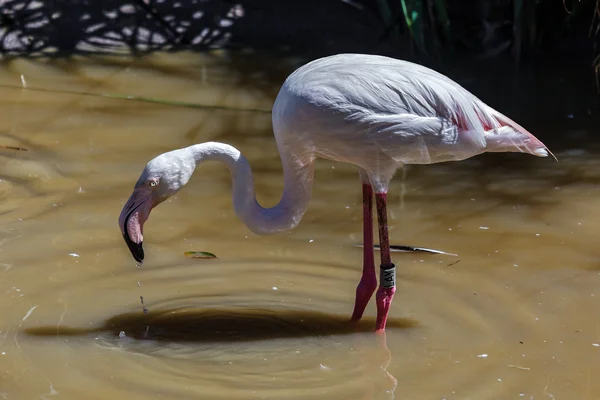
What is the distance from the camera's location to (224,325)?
13.7ft

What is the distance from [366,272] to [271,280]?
1.58 feet

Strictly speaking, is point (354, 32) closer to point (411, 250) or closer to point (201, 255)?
point (411, 250)

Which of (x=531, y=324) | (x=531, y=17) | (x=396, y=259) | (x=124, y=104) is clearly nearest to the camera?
(x=531, y=324)

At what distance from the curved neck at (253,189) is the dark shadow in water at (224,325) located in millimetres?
391

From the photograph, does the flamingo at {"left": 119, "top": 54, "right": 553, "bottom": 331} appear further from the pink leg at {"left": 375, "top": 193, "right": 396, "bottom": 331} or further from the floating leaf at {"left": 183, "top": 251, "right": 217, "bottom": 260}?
the floating leaf at {"left": 183, "top": 251, "right": 217, "bottom": 260}

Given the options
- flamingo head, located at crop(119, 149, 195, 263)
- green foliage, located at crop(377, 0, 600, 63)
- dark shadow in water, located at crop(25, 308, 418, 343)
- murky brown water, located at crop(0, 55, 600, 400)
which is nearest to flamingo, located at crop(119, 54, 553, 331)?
flamingo head, located at crop(119, 149, 195, 263)

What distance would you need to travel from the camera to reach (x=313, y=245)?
4922 millimetres

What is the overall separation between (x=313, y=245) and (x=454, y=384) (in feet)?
4.75

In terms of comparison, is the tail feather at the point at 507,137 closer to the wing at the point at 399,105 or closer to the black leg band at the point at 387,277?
the wing at the point at 399,105

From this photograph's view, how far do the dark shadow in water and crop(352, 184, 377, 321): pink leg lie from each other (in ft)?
0.23

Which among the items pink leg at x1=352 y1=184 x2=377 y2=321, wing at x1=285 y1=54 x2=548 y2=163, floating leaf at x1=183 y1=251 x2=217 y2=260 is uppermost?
wing at x1=285 y1=54 x2=548 y2=163

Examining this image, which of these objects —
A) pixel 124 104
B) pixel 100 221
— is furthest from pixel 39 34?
pixel 100 221

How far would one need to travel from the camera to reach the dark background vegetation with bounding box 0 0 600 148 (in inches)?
292

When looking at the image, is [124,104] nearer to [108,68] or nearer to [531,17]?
[108,68]
